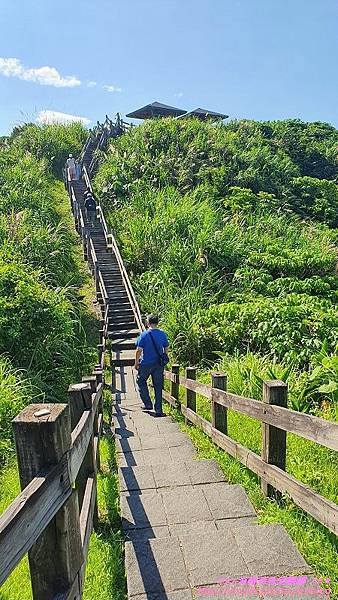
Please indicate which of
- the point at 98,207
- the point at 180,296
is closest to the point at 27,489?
the point at 180,296

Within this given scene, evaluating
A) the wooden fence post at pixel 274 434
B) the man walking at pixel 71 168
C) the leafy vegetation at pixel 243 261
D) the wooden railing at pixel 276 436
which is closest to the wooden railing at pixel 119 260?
the leafy vegetation at pixel 243 261

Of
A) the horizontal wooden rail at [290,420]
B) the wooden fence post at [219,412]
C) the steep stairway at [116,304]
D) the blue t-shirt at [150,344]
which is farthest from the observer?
the steep stairway at [116,304]

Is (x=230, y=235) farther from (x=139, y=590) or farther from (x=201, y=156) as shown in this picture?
(x=139, y=590)

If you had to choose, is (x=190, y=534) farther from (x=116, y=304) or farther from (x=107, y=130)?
(x=107, y=130)

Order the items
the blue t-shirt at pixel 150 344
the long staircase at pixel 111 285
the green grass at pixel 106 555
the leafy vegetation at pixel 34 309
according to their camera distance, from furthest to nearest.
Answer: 1. the long staircase at pixel 111 285
2. the leafy vegetation at pixel 34 309
3. the blue t-shirt at pixel 150 344
4. the green grass at pixel 106 555

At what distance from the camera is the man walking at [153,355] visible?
24.2 feet

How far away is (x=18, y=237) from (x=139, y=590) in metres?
14.2

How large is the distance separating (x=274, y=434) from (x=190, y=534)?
3.04 ft

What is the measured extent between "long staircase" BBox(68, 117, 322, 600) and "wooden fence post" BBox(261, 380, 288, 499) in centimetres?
47

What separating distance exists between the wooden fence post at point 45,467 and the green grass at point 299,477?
5.23ft

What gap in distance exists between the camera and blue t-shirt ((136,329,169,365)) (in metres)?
7.38

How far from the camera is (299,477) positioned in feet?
14.3

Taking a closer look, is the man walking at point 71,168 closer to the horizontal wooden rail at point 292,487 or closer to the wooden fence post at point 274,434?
the horizontal wooden rail at point 292,487

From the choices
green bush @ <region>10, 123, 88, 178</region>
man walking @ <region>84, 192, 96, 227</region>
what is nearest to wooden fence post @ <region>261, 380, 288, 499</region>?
man walking @ <region>84, 192, 96, 227</region>
